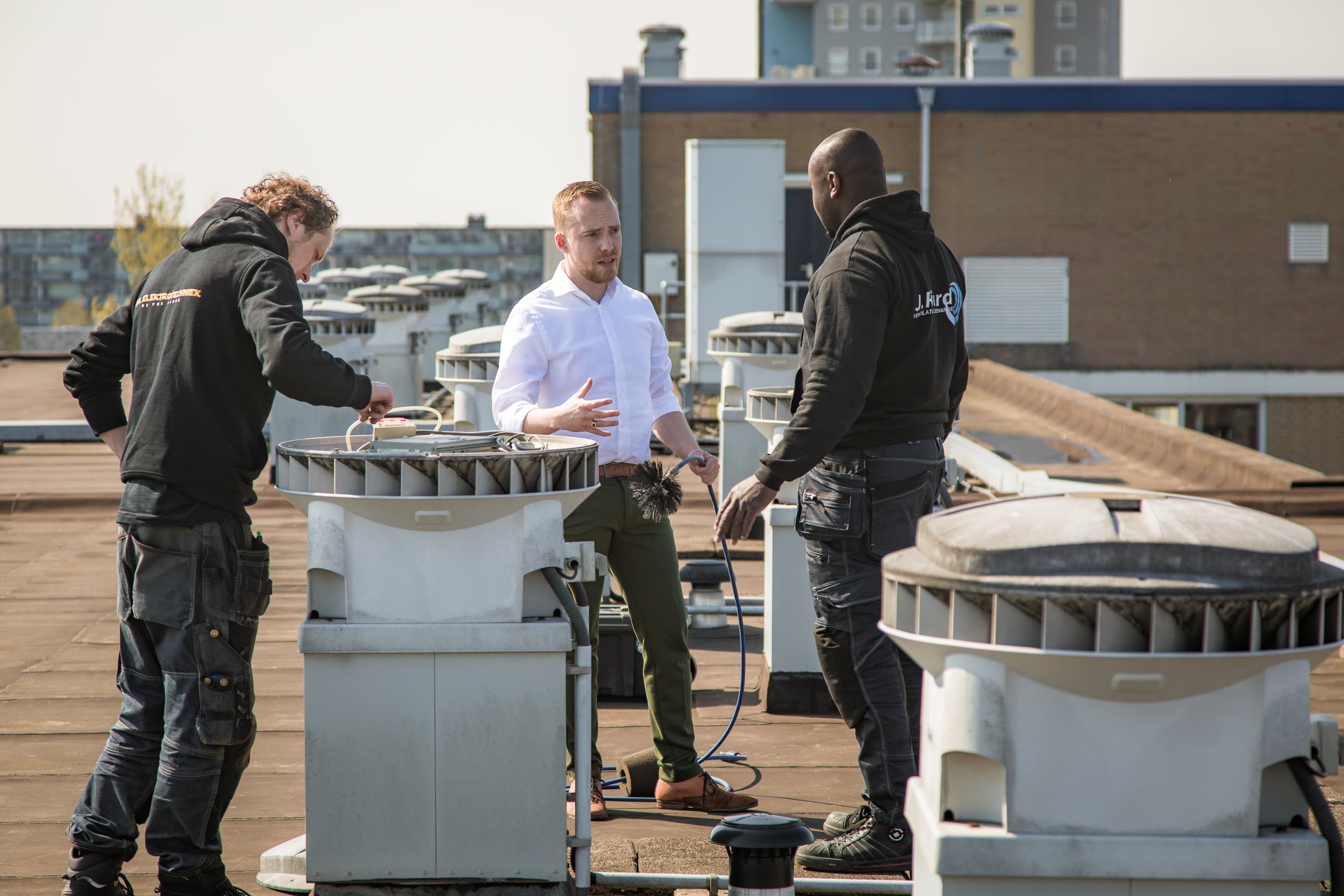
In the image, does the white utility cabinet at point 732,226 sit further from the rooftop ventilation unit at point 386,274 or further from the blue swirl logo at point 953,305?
the rooftop ventilation unit at point 386,274

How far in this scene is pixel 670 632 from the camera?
14.1 ft

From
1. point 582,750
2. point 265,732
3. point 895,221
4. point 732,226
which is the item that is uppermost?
point 732,226

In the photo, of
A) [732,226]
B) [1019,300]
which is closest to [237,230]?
[732,226]

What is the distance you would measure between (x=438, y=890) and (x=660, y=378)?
1.85m

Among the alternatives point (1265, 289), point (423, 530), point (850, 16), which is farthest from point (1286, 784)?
point (850, 16)

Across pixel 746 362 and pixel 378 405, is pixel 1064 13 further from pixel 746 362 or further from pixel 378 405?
pixel 378 405

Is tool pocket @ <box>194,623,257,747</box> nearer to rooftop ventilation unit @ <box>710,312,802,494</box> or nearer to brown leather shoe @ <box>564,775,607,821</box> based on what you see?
brown leather shoe @ <box>564,775,607,821</box>

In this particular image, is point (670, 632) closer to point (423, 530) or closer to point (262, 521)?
point (423, 530)

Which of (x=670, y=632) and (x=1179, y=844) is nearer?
(x=1179, y=844)

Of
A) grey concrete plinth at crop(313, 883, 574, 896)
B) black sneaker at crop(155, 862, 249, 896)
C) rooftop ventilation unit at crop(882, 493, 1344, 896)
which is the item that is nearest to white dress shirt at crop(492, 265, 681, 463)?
grey concrete plinth at crop(313, 883, 574, 896)

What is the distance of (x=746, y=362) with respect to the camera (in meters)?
8.63

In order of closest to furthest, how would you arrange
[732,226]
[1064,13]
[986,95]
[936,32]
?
[732,226] → [986,95] → [1064,13] → [936,32]

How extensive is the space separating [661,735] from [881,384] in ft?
4.46

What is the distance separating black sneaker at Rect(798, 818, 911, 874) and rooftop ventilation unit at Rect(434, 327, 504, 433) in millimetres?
4226
